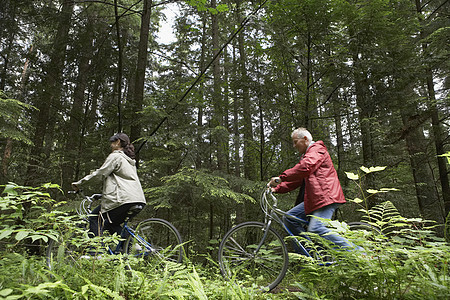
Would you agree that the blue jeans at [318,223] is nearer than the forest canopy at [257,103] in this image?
Yes

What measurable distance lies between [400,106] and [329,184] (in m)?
4.60

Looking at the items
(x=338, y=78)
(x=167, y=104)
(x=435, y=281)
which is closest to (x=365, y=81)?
(x=338, y=78)

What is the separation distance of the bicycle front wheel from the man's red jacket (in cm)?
70

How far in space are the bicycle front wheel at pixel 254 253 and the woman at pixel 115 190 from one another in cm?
148

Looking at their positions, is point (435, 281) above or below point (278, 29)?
below

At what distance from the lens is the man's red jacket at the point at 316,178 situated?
3.26 meters

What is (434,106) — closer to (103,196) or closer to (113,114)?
(103,196)

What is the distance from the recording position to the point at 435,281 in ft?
5.57

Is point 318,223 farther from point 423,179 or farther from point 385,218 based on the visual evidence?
point 423,179

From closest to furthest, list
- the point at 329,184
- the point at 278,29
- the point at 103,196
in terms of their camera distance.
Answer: the point at 329,184, the point at 103,196, the point at 278,29

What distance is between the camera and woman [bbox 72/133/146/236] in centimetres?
373

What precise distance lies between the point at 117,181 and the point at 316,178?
2.80m

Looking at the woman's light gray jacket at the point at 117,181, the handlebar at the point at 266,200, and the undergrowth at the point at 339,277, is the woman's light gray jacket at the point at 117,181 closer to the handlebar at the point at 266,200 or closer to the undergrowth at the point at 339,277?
the undergrowth at the point at 339,277

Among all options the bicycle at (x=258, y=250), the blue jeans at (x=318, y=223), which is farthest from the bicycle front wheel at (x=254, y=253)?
the blue jeans at (x=318, y=223)
